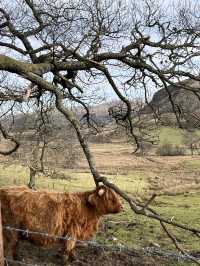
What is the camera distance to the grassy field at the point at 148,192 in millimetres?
13414

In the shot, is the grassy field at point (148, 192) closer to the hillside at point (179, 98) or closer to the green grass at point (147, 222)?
the green grass at point (147, 222)

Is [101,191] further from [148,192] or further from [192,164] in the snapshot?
[192,164]

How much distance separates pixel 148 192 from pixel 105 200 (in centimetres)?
2039

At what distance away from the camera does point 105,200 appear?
10.3 m

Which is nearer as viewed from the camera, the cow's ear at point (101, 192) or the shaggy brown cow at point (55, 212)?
the shaggy brown cow at point (55, 212)

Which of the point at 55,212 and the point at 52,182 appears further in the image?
the point at 52,182

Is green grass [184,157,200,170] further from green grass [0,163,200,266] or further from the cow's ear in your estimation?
the cow's ear

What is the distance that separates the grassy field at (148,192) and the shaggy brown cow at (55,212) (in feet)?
6.66

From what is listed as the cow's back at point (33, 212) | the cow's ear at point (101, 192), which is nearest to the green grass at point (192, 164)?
the cow's ear at point (101, 192)

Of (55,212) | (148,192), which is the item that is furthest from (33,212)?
(148,192)

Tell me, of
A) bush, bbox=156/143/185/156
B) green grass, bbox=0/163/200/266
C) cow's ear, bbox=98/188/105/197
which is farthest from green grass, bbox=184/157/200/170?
cow's ear, bbox=98/188/105/197

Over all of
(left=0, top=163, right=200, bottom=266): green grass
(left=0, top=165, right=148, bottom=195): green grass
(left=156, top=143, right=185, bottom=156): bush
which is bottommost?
(left=0, top=163, right=200, bottom=266): green grass

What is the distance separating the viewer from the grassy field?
13.4 meters

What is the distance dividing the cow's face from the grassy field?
1859mm
